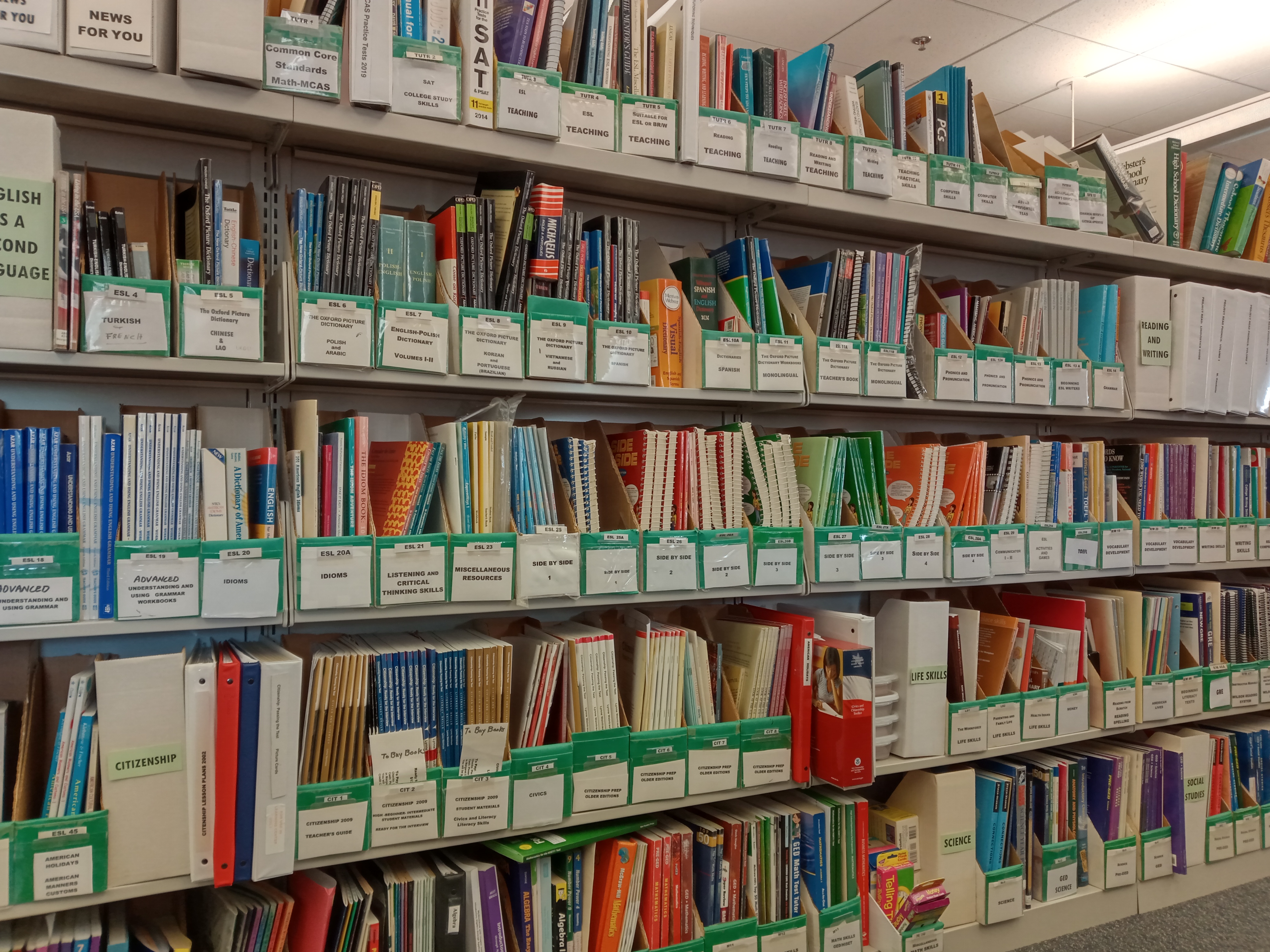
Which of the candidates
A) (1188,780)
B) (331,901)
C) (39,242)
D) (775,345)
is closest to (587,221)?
(775,345)

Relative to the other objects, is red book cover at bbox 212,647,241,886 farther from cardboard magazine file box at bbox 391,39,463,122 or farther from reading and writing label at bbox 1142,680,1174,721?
reading and writing label at bbox 1142,680,1174,721

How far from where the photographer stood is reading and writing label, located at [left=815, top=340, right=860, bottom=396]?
209 centimetres

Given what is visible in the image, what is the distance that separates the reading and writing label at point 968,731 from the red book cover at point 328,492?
157 centimetres

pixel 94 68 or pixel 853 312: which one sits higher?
pixel 94 68

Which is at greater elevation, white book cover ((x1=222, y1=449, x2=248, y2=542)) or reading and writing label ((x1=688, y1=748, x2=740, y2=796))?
white book cover ((x1=222, y1=449, x2=248, y2=542))

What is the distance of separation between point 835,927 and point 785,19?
299 centimetres

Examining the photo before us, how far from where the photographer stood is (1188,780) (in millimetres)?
2617

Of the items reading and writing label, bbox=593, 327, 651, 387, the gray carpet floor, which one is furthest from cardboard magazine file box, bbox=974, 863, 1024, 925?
reading and writing label, bbox=593, 327, 651, 387

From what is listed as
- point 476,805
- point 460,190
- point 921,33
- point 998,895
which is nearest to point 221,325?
point 460,190

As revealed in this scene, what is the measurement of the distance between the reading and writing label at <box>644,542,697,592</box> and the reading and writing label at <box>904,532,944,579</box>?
1.97 feet

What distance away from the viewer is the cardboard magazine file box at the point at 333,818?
1.55m

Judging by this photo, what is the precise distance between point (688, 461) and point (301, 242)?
898 mm

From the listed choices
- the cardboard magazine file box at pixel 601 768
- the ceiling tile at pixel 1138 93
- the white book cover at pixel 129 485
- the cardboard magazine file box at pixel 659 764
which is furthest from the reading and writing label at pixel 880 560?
the ceiling tile at pixel 1138 93

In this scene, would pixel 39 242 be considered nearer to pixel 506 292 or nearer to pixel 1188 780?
pixel 506 292
